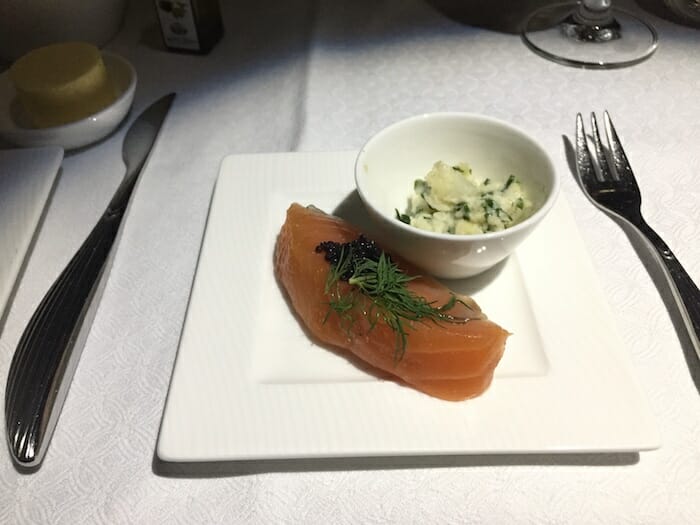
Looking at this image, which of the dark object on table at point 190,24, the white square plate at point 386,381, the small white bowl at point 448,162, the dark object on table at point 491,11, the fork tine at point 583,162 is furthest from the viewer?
the dark object on table at point 491,11

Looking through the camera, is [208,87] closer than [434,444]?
No

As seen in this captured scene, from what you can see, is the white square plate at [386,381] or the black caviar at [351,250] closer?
the white square plate at [386,381]

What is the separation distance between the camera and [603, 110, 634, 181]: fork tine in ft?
3.07

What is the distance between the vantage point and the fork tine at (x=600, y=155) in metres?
0.94

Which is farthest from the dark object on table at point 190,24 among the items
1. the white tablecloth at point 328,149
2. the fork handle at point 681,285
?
the fork handle at point 681,285

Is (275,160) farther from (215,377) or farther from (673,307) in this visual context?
(673,307)

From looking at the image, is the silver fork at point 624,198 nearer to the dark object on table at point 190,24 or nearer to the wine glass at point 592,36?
the wine glass at point 592,36

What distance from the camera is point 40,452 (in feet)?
2.07

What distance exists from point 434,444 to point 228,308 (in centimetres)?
30

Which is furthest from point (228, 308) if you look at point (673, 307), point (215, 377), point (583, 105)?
point (583, 105)

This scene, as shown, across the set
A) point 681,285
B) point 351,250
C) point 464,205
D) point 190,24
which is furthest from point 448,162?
point 190,24

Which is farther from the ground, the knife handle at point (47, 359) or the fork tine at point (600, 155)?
the knife handle at point (47, 359)

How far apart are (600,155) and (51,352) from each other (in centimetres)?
87

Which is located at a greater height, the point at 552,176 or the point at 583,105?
the point at 552,176
